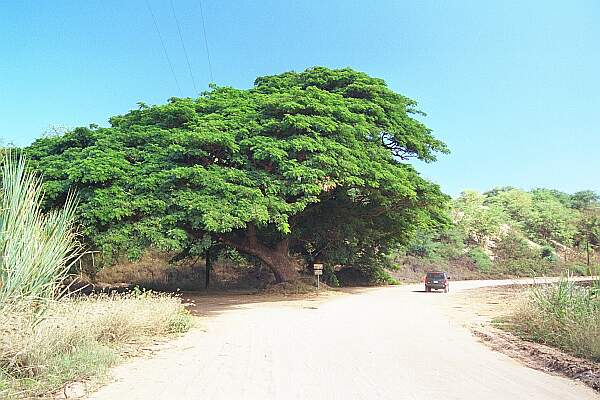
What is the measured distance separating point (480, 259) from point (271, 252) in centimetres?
3464

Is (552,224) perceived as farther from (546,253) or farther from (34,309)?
(34,309)

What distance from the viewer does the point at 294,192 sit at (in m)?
20.4

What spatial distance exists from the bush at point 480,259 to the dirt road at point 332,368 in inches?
1656

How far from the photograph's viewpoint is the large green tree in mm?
18547

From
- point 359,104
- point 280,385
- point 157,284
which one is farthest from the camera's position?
point 157,284

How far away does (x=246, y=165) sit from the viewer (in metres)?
21.3

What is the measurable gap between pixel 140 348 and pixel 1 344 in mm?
3933

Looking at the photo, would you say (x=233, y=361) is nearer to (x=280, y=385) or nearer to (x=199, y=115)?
(x=280, y=385)

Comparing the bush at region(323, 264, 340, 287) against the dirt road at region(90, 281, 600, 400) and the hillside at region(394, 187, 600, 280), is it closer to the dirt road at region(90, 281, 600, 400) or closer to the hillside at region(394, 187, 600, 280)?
the hillside at region(394, 187, 600, 280)

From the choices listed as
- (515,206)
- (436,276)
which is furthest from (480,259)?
(515,206)

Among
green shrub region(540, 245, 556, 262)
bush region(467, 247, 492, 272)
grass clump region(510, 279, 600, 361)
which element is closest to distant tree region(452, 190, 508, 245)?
bush region(467, 247, 492, 272)

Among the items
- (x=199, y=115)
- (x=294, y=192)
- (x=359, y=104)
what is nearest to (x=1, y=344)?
(x=294, y=192)

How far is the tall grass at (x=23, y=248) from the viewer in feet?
24.8

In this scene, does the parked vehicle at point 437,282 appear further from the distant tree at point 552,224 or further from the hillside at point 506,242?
the distant tree at point 552,224
